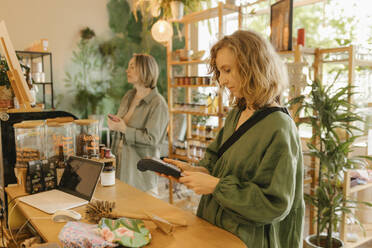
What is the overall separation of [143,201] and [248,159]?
67cm

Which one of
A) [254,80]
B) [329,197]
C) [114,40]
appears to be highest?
[114,40]

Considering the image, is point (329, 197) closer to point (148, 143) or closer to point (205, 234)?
point (148, 143)

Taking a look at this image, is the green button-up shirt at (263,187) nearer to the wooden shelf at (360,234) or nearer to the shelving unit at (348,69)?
the shelving unit at (348,69)

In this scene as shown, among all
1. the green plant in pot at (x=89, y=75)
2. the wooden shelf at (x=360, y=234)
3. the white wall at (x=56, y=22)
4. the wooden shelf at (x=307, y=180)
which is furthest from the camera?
the green plant in pot at (x=89, y=75)

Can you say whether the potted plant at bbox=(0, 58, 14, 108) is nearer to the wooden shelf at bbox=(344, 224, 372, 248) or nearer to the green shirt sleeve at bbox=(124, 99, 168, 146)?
the green shirt sleeve at bbox=(124, 99, 168, 146)

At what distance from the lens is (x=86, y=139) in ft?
6.47

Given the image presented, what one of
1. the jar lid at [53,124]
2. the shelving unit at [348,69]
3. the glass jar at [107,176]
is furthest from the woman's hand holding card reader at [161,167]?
the shelving unit at [348,69]

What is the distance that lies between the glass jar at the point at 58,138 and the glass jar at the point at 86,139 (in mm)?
35

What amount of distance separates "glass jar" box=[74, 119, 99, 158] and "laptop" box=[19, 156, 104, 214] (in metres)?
0.18

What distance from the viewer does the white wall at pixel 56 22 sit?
502 centimetres

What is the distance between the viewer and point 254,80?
1.20m

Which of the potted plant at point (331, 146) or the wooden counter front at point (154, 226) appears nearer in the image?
the wooden counter front at point (154, 226)

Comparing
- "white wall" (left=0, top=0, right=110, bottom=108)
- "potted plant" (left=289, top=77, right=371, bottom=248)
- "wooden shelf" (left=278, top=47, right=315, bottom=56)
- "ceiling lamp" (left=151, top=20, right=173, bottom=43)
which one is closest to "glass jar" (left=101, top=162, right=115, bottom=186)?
"potted plant" (left=289, top=77, right=371, bottom=248)

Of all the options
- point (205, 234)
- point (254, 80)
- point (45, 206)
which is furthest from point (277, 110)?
point (45, 206)
